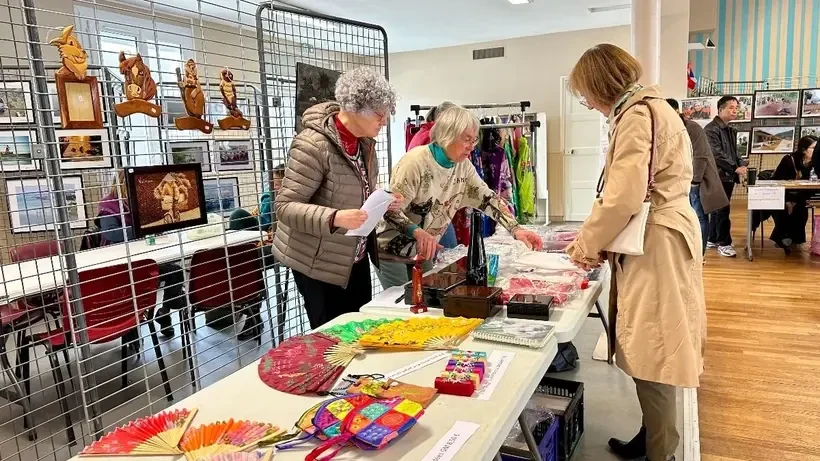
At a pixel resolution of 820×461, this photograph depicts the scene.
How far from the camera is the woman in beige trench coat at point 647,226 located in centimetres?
184

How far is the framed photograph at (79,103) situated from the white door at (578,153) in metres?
7.45

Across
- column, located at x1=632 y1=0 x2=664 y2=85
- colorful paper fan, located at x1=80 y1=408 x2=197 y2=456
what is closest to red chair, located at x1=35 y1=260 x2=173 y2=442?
colorful paper fan, located at x1=80 y1=408 x2=197 y2=456

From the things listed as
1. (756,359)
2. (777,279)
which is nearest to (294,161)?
(756,359)

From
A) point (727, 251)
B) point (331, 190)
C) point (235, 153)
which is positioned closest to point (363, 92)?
point (331, 190)

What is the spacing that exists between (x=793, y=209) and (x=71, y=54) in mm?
7057

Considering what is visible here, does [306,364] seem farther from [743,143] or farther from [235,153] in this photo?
[743,143]

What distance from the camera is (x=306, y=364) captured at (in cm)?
143

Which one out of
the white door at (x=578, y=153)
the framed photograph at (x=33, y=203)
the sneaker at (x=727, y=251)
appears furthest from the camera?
the white door at (x=578, y=153)

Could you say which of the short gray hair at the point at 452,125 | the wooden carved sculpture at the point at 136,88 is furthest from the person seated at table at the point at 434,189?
the wooden carved sculpture at the point at 136,88

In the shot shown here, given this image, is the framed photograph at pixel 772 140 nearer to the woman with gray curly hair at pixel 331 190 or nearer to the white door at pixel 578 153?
the white door at pixel 578 153

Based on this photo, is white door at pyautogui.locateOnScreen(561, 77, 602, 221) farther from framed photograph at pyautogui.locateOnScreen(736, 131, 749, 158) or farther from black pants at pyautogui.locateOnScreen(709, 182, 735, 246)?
framed photograph at pyautogui.locateOnScreen(736, 131, 749, 158)

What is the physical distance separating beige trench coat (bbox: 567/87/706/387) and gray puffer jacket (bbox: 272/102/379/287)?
34.0 inches

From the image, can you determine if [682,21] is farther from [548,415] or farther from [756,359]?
[548,415]

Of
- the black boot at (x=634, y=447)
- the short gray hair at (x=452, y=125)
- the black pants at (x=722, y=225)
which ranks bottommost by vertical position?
the black boot at (x=634, y=447)
